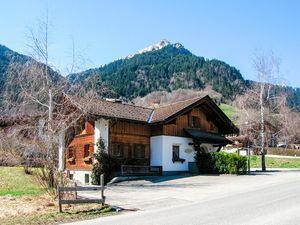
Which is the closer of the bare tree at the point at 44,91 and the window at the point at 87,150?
the bare tree at the point at 44,91

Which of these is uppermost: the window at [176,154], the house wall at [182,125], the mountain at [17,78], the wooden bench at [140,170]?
the mountain at [17,78]

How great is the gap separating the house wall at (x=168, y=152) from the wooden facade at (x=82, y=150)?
16.2 feet

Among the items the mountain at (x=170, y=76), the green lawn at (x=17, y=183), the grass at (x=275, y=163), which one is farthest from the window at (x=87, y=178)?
the mountain at (x=170, y=76)

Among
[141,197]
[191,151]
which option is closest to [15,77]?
[141,197]

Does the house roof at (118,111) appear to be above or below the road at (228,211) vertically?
above

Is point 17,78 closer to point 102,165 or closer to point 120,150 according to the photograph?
point 102,165

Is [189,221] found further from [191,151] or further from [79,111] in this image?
[191,151]

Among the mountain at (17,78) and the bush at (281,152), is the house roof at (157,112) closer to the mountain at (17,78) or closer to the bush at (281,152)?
the mountain at (17,78)

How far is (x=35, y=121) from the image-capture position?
2127cm

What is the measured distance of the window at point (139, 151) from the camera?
1118 inches

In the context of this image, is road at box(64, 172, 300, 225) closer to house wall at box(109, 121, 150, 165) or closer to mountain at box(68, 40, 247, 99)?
house wall at box(109, 121, 150, 165)

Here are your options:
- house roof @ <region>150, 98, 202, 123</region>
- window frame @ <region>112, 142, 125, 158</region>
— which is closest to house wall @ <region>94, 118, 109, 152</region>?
window frame @ <region>112, 142, 125, 158</region>

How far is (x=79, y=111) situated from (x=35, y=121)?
253 cm

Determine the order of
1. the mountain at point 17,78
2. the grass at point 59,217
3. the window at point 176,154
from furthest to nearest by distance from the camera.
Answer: the window at point 176,154 → the mountain at point 17,78 → the grass at point 59,217
